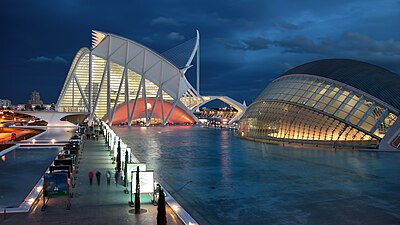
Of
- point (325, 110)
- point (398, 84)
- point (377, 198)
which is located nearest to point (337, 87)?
point (325, 110)

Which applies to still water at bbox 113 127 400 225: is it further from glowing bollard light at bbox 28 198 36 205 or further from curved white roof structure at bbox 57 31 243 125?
curved white roof structure at bbox 57 31 243 125

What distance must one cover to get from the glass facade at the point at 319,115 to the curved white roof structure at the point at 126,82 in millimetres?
37521

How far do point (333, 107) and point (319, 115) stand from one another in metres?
1.36

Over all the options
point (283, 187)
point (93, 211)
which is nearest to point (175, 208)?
point (93, 211)

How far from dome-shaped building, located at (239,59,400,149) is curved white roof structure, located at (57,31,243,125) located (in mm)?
37551

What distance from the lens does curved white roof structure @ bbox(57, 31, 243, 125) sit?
71.9 meters

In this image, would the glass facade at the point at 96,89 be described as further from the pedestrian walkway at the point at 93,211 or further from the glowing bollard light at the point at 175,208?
the glowing bollard light at the point at 175,208

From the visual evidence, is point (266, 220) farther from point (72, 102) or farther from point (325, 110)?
point (72, 102)

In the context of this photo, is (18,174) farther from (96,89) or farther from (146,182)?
(96,89)

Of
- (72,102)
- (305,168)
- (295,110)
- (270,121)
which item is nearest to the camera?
(305,168)

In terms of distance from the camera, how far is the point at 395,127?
2820cm

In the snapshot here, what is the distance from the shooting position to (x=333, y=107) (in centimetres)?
3192

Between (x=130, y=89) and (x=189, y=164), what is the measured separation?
6242cm

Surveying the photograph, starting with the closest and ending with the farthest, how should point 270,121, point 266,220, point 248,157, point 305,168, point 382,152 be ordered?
point 266,220, point 305,168, point 248,157, point 382,152, point 270,121
